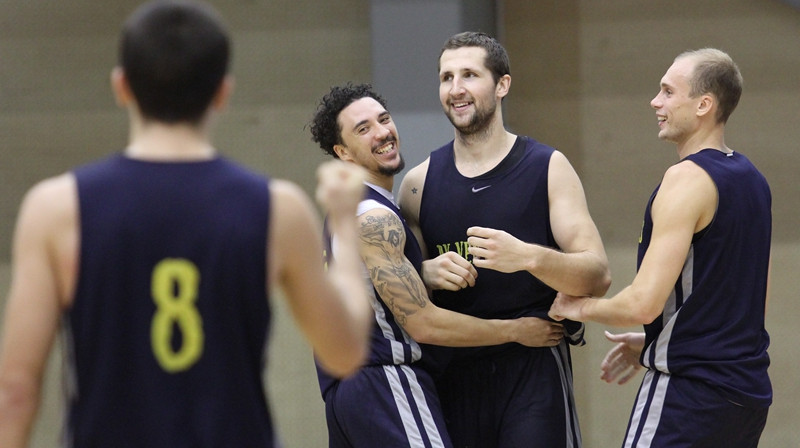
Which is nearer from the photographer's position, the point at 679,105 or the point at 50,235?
the point at 50,235

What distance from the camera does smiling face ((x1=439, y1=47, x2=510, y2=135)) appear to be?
4.14 meters

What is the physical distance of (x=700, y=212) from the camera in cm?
349

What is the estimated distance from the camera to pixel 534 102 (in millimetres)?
6840

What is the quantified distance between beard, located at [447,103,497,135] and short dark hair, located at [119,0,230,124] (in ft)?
7.79

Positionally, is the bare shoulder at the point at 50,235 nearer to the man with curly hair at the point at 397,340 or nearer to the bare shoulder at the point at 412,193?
the man with curly hair at the point at 397,340

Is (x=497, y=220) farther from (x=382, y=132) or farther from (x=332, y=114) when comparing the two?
(x=332, y=114)

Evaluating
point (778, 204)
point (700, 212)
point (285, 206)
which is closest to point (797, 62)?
point (778, 204)

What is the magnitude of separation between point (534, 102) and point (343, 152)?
9.61 feet

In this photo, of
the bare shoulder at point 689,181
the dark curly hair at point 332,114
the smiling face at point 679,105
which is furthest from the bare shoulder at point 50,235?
the smiling face at point 679,105

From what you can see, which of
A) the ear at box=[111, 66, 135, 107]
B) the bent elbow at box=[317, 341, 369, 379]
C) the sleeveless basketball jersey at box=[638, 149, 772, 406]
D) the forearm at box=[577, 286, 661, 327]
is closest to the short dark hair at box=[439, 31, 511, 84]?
the sleeveless basketball jersey at box=[638, 149, 772, 406]

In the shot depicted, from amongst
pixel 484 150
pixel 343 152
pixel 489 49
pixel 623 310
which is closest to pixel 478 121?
pixel 484 150

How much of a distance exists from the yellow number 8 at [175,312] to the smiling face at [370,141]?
234 centimetres

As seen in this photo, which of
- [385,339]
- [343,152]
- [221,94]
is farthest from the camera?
[343,152]

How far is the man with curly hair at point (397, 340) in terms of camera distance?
3.68m
